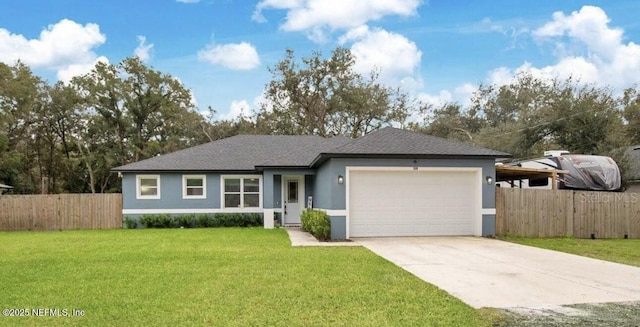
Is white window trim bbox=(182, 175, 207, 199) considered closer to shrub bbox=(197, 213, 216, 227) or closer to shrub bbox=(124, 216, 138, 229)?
shrub bbox=(197, 213, 216, 227)

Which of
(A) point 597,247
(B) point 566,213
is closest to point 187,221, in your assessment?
(B) point 566,213

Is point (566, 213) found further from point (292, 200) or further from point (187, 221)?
point (187, 221)

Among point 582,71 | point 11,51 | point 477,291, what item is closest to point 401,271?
point 477,291

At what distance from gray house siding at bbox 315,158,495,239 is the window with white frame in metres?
5.59

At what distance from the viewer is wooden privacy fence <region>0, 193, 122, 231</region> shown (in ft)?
59.0

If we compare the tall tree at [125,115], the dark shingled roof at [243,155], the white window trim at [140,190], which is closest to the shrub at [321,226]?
the dark shingled roof at [243,155]

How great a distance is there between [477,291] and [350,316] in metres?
2.27

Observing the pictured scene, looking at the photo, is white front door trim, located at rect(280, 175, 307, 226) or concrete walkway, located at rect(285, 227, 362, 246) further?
white front door trim, located at rect(280, 175, 307, 226)

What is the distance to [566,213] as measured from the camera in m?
14.7

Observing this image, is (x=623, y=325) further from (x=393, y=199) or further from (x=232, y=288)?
(x=393, y=199)

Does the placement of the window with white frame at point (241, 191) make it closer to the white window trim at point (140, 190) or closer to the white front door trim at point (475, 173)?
the white window trim at point (140, 190)

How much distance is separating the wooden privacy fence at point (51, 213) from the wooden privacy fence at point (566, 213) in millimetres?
14799

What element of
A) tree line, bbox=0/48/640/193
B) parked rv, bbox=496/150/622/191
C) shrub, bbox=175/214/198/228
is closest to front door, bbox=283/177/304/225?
shrub, bbox=175/214/198/228

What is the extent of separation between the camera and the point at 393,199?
13.7 m
